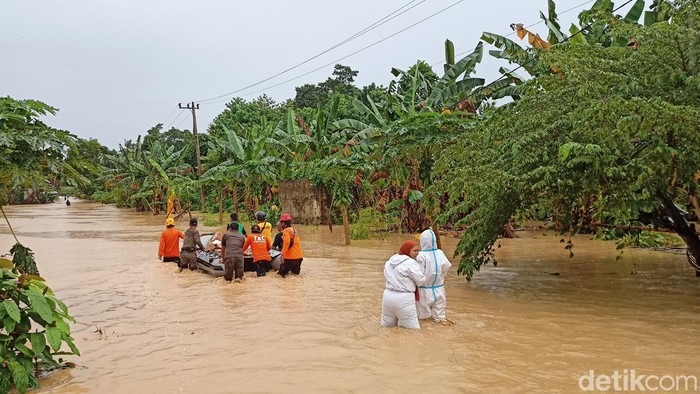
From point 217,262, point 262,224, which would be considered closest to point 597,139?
point 262,224

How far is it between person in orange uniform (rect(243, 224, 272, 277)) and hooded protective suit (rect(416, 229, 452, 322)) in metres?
5.37

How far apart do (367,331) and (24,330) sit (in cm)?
408

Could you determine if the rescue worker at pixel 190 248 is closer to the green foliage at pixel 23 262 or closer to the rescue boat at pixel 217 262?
the rescue boat at pixel 217 262

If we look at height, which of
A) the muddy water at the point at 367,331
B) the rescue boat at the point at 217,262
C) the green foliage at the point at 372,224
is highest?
the green foliage at the point at 372,224

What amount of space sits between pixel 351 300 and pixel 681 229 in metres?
5.96

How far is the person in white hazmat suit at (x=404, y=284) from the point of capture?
7.46m

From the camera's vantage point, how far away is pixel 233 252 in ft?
38.9

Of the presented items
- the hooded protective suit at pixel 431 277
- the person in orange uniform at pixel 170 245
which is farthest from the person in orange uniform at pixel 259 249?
the hooded protective suit at pixel 431 277

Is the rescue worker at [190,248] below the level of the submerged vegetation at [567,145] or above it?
below

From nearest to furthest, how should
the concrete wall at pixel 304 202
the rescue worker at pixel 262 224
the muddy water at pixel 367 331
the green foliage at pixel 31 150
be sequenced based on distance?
the muddy water at pixel 367 331
the green foliage at pixel 31 150
the rescue worker at pixel 262 224
the concrete wall at pixel 304 202

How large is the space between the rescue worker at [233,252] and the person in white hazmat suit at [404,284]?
197 inches

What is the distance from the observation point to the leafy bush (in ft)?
18.7

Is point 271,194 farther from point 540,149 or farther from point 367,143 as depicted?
point 540,149

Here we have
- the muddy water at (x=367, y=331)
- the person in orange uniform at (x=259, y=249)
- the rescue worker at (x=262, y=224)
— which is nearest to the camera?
the muddy water at (x=367, y=331)
